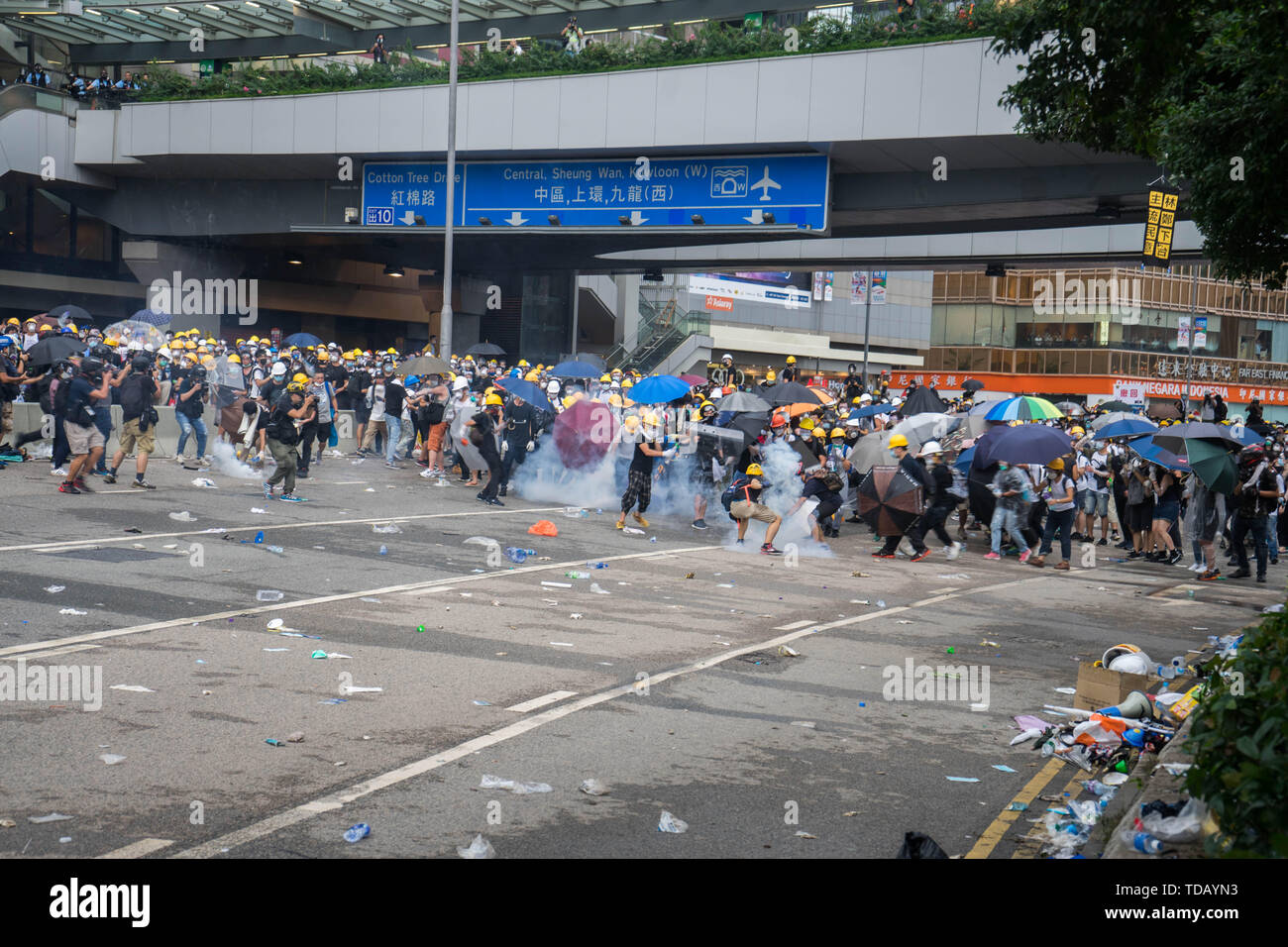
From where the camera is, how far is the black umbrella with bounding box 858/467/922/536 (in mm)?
17422

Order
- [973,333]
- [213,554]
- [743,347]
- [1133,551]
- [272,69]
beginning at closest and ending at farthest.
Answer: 1. [213,554]
2. [1133,551]
3. [272,69]
4. [743,347]
5. [973,333]

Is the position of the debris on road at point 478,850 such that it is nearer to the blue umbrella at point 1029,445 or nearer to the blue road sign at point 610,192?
the blue umbrella at point 1029,445

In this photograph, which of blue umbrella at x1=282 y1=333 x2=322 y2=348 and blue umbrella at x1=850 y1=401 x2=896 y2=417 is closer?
blue umbrella at x1=850 y1=401 x2=896 y2=417

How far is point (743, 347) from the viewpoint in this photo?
68.8 metres

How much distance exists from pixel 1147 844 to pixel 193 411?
61.5 feet

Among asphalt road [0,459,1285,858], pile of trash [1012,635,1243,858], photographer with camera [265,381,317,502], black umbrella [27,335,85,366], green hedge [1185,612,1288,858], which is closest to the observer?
green hedge [1185,612,1288,858]

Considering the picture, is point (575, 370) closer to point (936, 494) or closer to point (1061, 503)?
point (936, 494)

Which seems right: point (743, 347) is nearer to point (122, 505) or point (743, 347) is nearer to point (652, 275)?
point (652, 275)

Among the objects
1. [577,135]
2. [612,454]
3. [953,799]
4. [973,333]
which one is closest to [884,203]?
[577,135]

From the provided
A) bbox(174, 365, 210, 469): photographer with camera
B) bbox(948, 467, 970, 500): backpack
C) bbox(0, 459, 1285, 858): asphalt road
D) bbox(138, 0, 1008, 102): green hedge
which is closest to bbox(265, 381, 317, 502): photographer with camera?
bbox(0, 459, 1285, 858): asphalt road

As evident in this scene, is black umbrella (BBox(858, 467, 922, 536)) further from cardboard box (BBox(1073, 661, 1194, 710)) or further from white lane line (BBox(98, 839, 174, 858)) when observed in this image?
white lane line (BBox(98, 839, 174, 858))

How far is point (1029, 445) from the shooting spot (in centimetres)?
1709

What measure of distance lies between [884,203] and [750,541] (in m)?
13.0

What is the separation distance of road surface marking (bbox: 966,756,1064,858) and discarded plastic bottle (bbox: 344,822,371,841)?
2.72 m
